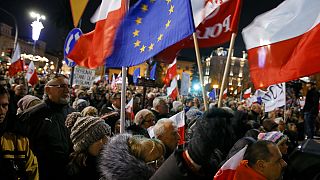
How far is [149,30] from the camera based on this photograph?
4898 millimetres

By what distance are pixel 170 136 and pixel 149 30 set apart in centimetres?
143

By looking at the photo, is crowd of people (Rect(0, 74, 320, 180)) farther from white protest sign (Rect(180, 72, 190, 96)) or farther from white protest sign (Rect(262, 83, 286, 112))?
white protest sign (Rect(180, 72, 190, 96))

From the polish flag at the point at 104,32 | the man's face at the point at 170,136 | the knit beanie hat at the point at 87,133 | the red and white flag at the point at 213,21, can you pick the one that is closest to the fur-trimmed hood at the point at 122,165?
the knit beanie hat at the point at 87,133

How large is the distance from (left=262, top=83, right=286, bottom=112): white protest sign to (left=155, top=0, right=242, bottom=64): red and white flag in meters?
6.27

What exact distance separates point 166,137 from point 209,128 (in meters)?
2.50

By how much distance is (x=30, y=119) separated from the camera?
4.52 metres

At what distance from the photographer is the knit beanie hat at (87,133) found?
12.2 ft

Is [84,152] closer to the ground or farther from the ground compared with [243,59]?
closer to the ground

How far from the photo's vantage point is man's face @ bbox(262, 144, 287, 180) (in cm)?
297

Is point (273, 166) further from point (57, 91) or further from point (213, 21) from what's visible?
point (57, 91)

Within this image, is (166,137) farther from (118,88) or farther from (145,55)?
(118,88)

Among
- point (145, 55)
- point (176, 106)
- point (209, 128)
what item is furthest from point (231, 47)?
point (176, 106)

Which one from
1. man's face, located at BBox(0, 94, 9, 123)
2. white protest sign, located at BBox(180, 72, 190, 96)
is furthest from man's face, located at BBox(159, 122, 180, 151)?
white protest sign, located at BBox(180, 72, 190, 96)

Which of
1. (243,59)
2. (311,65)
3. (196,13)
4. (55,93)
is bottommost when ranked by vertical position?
(55,93)
